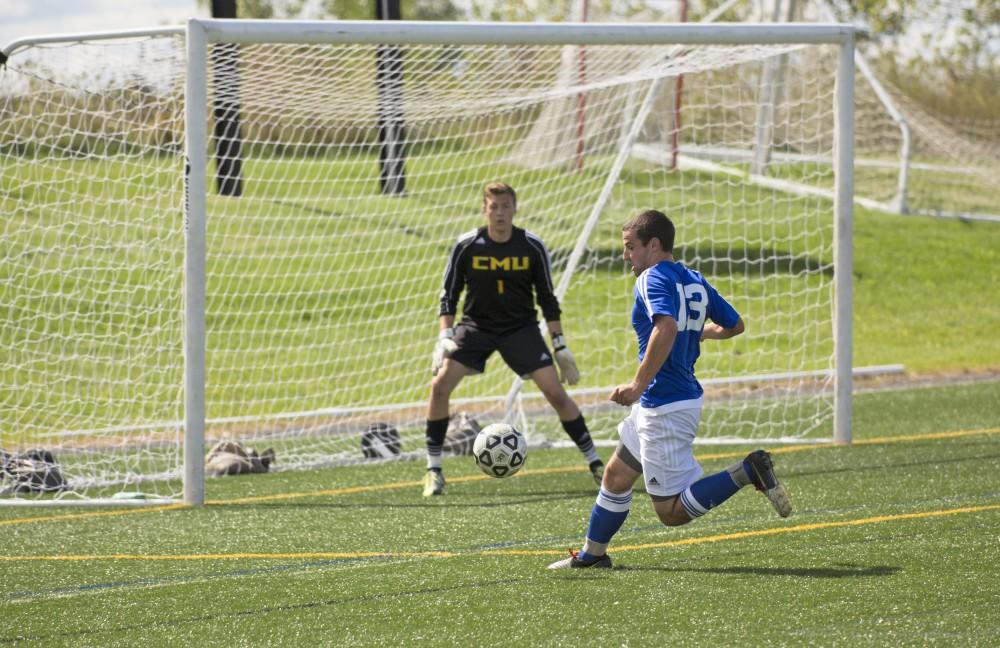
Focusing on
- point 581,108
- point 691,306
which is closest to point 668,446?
point 691,306

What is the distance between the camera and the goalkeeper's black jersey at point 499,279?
26.6ft

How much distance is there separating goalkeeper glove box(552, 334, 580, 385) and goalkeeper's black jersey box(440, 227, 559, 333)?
214 millimetres

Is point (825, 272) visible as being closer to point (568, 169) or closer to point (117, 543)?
point (568, 169)

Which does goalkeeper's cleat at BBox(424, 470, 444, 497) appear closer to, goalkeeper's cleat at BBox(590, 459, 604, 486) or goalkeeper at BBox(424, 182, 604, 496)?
goalkeeper at BBox(424, 182, 604, 496)

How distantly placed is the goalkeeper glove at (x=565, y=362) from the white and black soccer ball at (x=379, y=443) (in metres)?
2.29

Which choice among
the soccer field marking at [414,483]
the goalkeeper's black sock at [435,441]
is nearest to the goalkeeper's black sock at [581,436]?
the soccer field marking at [414,483]

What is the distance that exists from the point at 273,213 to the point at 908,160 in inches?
411

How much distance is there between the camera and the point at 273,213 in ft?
44.2

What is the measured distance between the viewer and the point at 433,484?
8.24m

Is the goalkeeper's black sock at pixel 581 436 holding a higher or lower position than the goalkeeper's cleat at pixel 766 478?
lower

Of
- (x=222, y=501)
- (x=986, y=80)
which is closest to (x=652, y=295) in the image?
(x=222, y=501)

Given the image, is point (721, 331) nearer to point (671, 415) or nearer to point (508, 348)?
point (671, 415)

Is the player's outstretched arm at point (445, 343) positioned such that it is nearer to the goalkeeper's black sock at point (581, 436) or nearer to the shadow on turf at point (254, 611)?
the goalkeeper's black sock at point (581, 436)

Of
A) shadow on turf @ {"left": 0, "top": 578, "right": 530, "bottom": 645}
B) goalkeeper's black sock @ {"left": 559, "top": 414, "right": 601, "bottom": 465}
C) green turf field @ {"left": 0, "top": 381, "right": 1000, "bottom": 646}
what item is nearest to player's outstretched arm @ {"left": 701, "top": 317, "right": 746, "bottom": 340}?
green turf field @ {"left": 0, "top": 381, "right": 1000, "bottom": 646}
